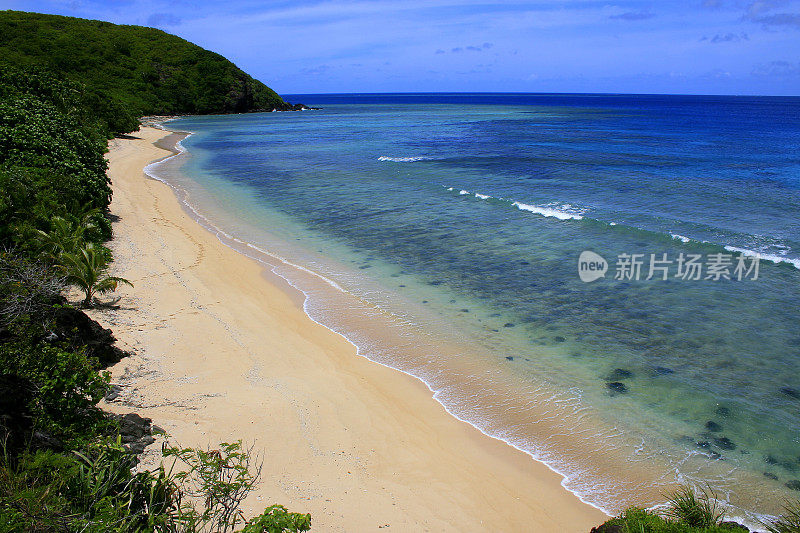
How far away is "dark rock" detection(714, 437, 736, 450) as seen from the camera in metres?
8.29

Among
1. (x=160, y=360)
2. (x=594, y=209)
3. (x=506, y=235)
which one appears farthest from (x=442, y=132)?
(x=160, y=360)

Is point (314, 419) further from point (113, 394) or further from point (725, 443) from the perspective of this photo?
point (725, 443)

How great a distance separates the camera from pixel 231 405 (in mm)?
8492

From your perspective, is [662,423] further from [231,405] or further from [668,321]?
[231,405]

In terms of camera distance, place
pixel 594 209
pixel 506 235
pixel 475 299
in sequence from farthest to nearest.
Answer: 1. pixel 594 209
2. pixel 506 235
3. pixel 475 299

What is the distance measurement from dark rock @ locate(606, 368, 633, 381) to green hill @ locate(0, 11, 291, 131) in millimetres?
81349

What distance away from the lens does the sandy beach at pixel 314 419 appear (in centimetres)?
674

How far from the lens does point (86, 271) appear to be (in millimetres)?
11133

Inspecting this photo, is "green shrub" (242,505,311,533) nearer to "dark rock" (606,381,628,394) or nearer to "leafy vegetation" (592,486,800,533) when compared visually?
"leafy vegetation" (592,486,800,533)

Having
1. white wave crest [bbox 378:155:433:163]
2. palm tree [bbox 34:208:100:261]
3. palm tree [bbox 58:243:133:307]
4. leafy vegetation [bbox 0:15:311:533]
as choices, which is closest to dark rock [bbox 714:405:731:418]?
leafy vegetation [bbox 0:15:311:533]

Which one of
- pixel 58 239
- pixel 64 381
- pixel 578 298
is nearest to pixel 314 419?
pixel 64 381

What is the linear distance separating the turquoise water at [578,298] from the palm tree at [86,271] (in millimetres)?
4828

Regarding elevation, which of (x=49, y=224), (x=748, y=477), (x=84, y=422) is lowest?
(x=748, y=477)

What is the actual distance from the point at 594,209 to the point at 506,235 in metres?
6.15
